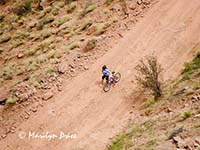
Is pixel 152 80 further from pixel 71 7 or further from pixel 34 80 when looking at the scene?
pixel 71 7

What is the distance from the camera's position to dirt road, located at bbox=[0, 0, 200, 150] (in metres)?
16.5

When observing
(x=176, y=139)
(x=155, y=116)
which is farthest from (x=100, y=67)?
(x=176, y=139)

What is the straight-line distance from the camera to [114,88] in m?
18.3

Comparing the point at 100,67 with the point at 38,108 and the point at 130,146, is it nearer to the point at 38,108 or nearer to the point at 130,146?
the point at 38,108

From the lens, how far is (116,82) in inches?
727

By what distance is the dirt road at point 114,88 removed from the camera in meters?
16.5

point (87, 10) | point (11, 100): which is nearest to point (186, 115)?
point (11, 100)

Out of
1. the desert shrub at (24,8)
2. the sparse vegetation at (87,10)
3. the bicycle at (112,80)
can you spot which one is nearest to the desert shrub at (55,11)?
the sparse vegetation at (87,10)

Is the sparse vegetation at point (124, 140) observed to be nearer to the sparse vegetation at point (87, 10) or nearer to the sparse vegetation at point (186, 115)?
the sparse vegetation at point (186, 115)

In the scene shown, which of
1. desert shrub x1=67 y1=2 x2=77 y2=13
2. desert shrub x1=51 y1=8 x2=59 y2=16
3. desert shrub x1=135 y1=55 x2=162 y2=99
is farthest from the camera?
desert shrub x1=51 y1=8 x2=59 y2=16

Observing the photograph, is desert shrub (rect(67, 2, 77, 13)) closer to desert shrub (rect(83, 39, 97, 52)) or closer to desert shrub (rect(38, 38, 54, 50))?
desert shrub (rect(38, 38, 54, 50))

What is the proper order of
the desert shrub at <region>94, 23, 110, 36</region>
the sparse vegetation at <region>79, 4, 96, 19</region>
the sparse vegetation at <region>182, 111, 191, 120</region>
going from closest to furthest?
the sparse vegetation at <region>182, 111, 191, 120</region> → the desert shrub at <region>94, 23, 110, 36</region> → the sparse vegetation at <region>79, 4, 96, 19</region>

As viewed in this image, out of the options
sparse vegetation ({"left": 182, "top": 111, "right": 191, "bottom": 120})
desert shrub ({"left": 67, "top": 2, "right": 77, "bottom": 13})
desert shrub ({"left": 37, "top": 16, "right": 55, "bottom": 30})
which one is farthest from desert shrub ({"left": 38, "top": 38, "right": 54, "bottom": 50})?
sparse vegetation ({"left": 182, "top": 111, "right": 191, "bottom": 120})

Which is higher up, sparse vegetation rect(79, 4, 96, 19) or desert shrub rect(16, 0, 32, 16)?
desert shrub rect(16, 0, 32, 16)
